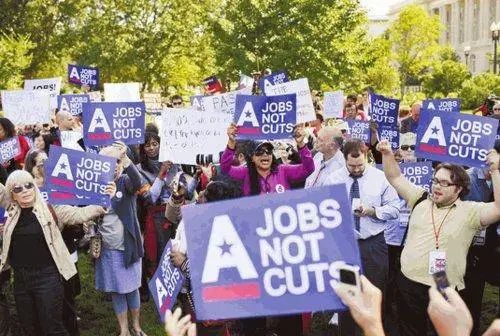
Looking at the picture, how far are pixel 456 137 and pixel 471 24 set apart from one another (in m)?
90.2

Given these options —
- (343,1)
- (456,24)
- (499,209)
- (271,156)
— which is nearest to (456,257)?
(499,209)

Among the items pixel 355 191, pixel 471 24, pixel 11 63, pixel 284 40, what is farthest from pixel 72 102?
pixel 471 24

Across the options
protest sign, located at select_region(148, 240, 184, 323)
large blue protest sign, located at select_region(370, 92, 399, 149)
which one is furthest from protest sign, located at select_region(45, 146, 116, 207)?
large blue protest sign, located at select_region(370, 92, 399, 149)

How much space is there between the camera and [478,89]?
36250 mm

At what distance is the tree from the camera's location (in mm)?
49125

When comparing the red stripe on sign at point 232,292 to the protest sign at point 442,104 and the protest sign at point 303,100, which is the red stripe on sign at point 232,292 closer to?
the protest sign at point 303,100

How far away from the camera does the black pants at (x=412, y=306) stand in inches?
207

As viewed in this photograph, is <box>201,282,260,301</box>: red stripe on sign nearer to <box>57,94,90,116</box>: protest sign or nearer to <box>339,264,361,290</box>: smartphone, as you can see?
<box>339,264,361,290</box>: smartphone

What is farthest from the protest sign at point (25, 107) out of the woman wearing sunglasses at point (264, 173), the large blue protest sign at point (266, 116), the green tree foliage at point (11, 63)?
the green tree foliage at point (11, 63)

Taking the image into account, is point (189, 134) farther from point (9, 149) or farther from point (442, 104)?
point (442, 104)

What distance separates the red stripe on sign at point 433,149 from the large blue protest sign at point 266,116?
82.9 inches

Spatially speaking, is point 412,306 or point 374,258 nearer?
point 412,306

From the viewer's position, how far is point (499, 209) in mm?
4883

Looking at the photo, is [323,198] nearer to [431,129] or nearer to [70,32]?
[431,129]
